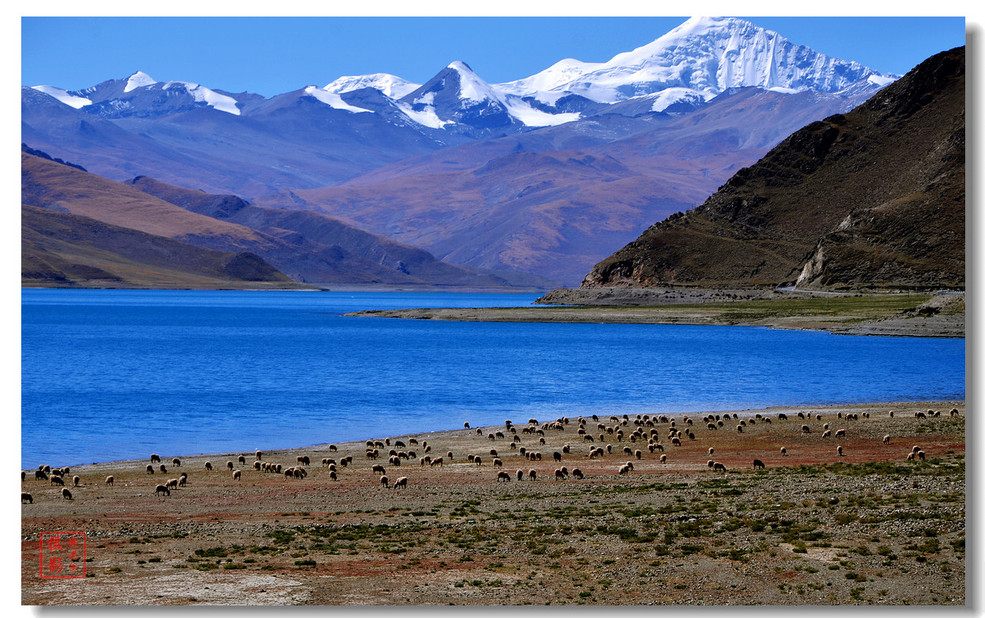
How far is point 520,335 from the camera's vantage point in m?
125

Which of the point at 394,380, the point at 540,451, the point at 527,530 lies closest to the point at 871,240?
the point at 394,380

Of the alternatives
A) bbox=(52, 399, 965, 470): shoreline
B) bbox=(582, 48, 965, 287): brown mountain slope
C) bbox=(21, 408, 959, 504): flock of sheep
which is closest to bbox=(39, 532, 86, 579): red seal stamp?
bbox=(21, 408, 959, 504): flock of sheep

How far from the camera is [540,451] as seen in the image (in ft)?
112

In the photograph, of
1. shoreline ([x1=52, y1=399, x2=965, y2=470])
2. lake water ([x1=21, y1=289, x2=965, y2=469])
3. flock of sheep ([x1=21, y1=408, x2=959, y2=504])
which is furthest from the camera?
lake water ([x1=21, y1=289, x2=965, y2=469])

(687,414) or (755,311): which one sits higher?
(755,311)

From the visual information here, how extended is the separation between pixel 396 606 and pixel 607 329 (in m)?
123

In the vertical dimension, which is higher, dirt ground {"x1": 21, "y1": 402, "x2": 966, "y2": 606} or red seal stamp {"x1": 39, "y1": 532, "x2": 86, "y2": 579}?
red seal stamp {"x1": 39, "y1": 532, "x2": 86, "y2": 579}

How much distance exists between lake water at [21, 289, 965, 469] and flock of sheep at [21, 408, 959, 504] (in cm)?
568

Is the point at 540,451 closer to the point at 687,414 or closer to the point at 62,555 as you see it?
the point at 687,414

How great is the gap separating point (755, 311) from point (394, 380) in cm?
8135

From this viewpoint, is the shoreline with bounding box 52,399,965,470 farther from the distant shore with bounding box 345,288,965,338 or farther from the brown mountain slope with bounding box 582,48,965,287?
the brown mountain slope with bounding box 582,48,965,287

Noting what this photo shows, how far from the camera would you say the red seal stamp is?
1509 centimetres

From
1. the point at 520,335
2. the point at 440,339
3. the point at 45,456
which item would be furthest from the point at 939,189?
the point at 45,456

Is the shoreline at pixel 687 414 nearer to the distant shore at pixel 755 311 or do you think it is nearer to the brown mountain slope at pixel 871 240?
the distant shore at pixel 755 311
